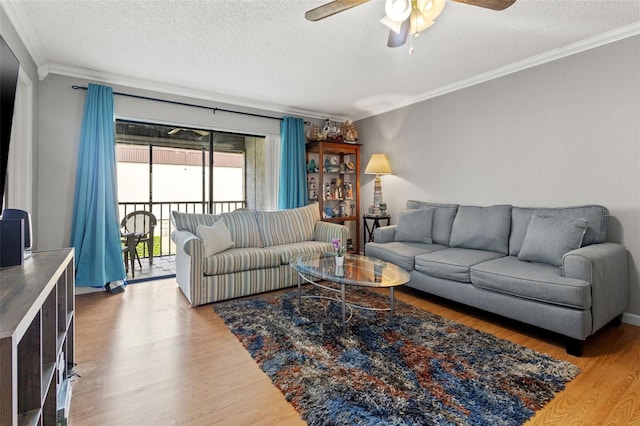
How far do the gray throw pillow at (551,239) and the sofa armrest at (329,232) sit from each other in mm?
1852

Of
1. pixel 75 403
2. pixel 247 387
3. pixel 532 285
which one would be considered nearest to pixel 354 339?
pixel 247 387

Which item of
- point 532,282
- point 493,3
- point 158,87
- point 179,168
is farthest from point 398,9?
point 179,168

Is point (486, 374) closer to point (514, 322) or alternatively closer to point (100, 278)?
point (514, 322)

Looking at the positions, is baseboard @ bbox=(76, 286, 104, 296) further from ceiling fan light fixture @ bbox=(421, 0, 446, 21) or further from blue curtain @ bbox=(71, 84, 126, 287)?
ceiling fan light fixture @ bbox=(421, 0, 446, 21)

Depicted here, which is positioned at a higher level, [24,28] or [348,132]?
[24,28]

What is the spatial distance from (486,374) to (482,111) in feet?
9.36

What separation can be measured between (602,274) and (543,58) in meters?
2.10

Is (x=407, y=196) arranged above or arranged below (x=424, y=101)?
below

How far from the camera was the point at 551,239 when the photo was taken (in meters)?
2.58

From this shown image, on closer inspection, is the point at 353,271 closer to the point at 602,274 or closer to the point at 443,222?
the point at 443,222

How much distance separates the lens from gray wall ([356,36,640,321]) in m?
2.63

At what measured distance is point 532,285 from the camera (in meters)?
2.29

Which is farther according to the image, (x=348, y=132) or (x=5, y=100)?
(x=348, y=132)

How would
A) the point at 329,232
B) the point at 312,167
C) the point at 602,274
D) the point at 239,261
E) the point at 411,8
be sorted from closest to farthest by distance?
1. the point at 411,8
2. the point at 602,274
3. the point at 239,261
4. the point at 329,232
5. the point at 312,167
